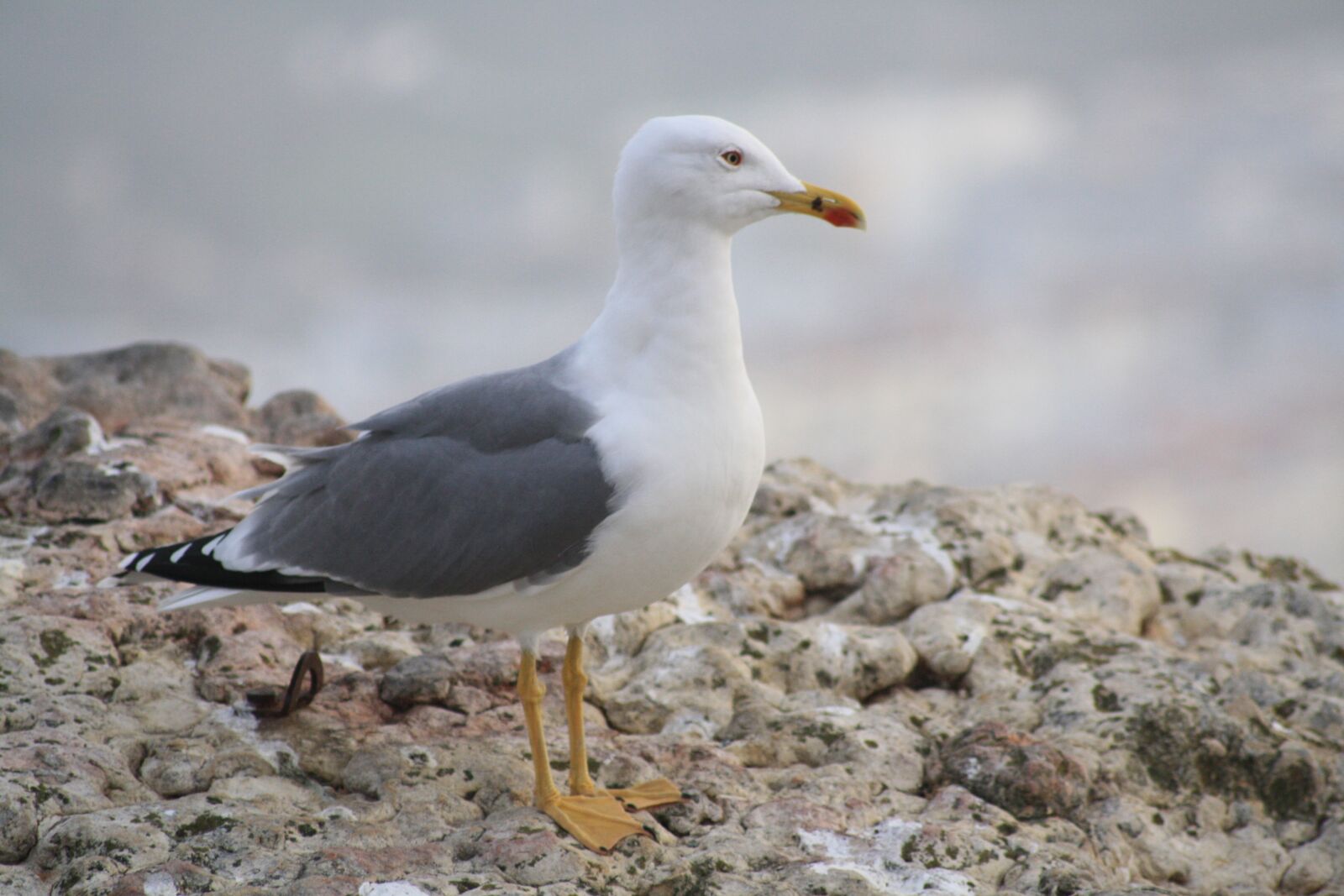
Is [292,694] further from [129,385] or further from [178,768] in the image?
[129,385]

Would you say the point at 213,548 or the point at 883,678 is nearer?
the point at 213,548

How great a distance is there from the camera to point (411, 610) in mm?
5902

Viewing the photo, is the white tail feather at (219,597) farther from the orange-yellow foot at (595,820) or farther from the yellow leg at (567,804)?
the orange-yellow foot at (595,820)

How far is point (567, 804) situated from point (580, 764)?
1.11ft

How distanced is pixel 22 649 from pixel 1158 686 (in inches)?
224

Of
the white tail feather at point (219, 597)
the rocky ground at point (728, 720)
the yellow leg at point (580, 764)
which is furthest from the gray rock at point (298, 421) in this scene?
the yellow leg at point (580, 764)

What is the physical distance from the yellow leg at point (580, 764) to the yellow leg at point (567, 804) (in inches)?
3.8

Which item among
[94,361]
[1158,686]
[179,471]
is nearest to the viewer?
[1158,686]

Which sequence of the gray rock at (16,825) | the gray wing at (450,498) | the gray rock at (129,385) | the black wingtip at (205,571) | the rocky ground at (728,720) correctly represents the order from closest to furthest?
1. the gray rock at (16,825)
2. the rocky ground at (728,720)
3. the gray wing at (450,498)
4. the black wingtip at (205,571)
5. the gray rock at (129,385)

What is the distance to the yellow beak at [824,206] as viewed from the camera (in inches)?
223

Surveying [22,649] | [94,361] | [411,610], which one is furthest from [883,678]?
[94,361]

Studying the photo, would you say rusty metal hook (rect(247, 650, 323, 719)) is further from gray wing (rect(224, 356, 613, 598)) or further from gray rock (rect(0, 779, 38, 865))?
gray rock (rect(0, 779, 38, 865))

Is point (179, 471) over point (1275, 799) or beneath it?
over

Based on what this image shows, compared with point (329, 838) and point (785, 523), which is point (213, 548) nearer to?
point (329, 838)
